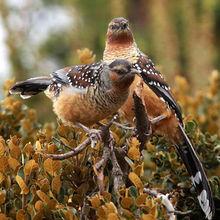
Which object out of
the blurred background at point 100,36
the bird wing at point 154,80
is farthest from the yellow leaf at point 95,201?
the blurred background at point 100,36

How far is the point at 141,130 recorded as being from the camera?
9.18 ft

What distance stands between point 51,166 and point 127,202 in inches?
13.7

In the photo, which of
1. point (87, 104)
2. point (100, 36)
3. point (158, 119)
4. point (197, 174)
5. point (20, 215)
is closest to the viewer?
point (20, 215)

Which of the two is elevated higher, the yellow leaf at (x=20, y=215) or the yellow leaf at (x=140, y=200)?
the yellow leaf at (x=140, y=200)

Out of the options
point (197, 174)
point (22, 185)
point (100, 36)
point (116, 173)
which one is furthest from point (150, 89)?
point (100, 36)

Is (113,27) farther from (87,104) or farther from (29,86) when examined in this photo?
(87,104)

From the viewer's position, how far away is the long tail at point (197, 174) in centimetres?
292

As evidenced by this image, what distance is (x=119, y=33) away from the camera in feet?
12.7

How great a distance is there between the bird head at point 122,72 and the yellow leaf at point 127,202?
1.90ft

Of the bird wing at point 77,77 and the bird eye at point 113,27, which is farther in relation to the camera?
the bird eye at point 113,27

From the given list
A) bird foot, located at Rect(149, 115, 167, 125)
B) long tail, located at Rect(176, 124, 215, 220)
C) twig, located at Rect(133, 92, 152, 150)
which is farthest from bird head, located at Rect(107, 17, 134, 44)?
twig, located at Rect(133, 92, 152, 150)

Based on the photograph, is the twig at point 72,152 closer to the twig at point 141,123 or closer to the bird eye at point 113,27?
the twig at point 141,123

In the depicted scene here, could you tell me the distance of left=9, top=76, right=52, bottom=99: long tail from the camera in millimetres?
3406

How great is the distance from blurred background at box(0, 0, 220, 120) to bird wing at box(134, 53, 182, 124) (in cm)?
355
